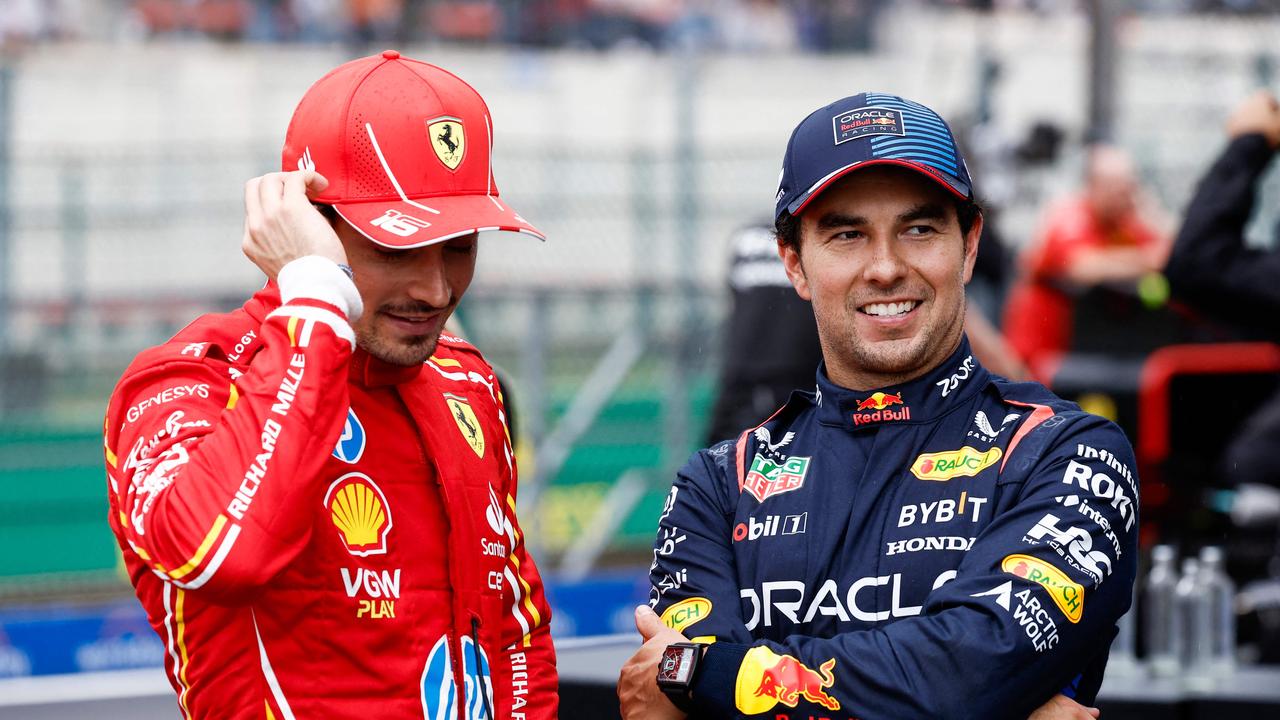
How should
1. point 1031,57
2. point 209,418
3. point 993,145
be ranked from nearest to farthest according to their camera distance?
point 209,418 < point 993,145 < point 1031,57

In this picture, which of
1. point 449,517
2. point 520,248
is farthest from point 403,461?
point 520,248

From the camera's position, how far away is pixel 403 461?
7.81ft

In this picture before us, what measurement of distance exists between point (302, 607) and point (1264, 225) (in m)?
7.95

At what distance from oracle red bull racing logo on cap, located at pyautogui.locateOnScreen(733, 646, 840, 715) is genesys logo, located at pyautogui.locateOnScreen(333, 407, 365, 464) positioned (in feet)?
2.12

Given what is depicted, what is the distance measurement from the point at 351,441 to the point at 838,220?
0.82 metres

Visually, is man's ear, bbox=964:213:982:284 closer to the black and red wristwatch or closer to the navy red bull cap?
the navy red bull cap

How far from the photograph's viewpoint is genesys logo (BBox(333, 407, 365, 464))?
91.0 inches

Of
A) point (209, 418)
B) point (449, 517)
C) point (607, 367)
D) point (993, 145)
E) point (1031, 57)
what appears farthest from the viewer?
point (1031, 57)

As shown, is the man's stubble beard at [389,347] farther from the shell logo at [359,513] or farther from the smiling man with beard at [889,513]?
the smiling man with beard at [889,513]

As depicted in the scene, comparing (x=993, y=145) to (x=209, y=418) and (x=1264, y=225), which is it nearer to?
(x=1264, y=225)

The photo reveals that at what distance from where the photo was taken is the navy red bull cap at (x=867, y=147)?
2396 millimetres

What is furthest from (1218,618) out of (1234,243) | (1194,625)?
(1234,243)

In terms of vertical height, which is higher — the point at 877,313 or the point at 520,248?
the point at 877,313

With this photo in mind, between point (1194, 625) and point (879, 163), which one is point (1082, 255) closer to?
point (1194, 625)
